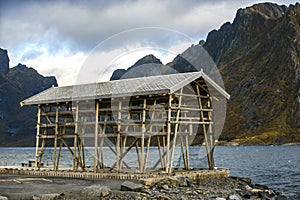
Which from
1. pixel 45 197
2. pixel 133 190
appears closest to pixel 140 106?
pixel 133 190

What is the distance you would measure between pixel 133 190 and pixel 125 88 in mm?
10739

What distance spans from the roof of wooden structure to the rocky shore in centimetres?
632

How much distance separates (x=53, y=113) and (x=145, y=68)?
19380 mm

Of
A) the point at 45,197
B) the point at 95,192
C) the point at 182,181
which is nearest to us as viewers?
the point at 45,197

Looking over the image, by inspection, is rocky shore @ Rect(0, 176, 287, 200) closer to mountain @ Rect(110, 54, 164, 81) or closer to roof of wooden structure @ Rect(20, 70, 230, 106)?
roof of wooden structure @ Rect(20, 70, 230, 106)

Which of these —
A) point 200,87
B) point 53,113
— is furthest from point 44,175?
point 200,87

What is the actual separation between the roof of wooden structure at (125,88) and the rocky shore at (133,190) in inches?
249

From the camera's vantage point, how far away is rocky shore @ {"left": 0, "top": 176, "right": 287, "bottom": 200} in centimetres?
2180

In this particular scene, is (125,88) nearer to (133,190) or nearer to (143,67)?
(133,190)

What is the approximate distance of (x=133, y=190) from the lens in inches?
940

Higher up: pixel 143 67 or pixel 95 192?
pixel 143 67

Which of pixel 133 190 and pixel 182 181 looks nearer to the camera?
pixel 133 190

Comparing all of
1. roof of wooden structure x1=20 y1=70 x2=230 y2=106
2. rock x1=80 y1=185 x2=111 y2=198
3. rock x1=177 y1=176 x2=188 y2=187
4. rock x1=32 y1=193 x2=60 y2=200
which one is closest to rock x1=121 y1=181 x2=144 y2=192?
rock x1=80 y1=185 x2=111 y2=198

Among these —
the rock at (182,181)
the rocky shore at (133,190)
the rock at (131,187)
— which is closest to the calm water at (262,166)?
the rocky shore at (133,190)
